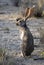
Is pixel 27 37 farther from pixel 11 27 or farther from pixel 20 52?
pixel 11 27

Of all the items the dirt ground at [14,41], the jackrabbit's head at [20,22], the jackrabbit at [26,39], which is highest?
the jackrabbit's head at [20,22]

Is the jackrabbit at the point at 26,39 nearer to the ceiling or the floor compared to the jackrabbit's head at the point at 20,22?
nearer to the floor

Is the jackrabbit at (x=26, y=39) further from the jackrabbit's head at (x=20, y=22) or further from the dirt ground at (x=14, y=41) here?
the dirt ground at (x=14, y=41)

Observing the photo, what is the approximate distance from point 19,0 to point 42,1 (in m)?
3.03

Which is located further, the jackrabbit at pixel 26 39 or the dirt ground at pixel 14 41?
the jackrabbit at pixel 26 39

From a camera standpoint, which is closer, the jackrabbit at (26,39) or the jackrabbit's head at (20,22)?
the jackrabbit's head at (20,22)

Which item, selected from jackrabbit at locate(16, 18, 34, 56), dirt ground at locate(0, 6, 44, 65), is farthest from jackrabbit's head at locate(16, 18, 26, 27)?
dirt ground at locate(0, 6, 44, 65)

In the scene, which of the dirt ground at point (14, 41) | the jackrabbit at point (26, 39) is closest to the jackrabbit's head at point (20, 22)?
the jackrabbit at point (26, 39)

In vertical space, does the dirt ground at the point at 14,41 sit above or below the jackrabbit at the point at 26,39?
below

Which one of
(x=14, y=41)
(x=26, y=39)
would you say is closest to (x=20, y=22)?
(x=26, y=39)

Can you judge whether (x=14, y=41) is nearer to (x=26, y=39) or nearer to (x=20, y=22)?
(x=26, y=39)

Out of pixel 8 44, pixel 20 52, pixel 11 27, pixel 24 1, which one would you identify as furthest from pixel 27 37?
pixel 24 1

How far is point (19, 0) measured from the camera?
24562mm

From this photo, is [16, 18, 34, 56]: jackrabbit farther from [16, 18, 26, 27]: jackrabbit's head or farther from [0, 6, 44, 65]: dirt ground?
[0, 6, 44, 65]: dirt ground
